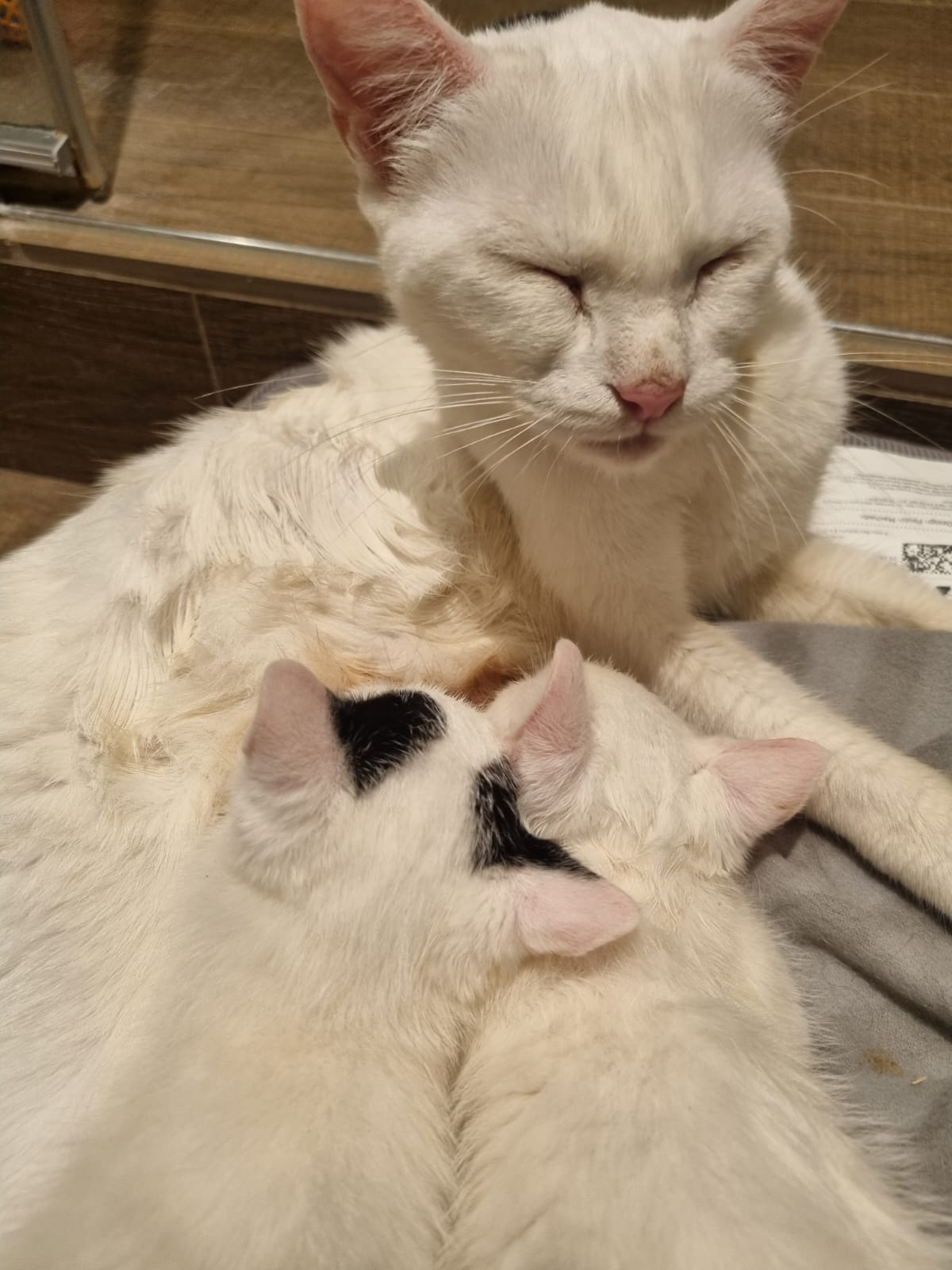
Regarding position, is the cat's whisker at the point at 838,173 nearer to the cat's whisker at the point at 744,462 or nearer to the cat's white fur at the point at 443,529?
the cat's white fur at the point at 443,529

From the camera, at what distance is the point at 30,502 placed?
6.07 ft

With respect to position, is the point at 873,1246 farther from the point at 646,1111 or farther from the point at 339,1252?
the point at 339,1252

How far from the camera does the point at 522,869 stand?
69cm

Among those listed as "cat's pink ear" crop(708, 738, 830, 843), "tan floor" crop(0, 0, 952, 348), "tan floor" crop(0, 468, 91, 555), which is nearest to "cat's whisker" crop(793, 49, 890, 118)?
"tan floor" crop(0, 0, 952, 348)

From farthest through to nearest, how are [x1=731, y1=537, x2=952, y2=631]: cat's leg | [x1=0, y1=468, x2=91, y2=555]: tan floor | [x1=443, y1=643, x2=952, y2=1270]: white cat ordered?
[x1=0, y1=468, x2=91, y2=555]: tan floor → [x1=731, y1=537, x2=952, y2=631]: cat's leg → [x1=443, y1=643, x2=952, y2=1270]: white cat

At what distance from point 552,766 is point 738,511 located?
383 mm

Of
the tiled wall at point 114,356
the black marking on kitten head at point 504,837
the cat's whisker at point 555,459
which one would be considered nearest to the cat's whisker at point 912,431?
the cat's whisker at point 555,459

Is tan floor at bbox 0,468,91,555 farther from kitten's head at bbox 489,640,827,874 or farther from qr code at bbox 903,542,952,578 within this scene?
qr code at bbox 903,542,952,578

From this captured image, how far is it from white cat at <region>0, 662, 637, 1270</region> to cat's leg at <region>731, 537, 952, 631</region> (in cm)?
52

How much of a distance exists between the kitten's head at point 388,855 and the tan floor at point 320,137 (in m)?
0.94

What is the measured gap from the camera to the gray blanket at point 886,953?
0.78 metres

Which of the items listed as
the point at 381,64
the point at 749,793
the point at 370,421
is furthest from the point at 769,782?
the point at 381,64

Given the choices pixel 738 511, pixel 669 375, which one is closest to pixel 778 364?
pixel 738 511

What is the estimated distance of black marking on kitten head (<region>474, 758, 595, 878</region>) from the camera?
2.26 ft
